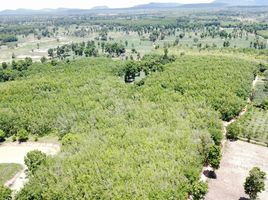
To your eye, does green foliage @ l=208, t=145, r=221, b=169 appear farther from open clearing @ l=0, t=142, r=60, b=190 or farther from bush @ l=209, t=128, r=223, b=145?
open clearing @ l=0, t=142, r=60, b=190

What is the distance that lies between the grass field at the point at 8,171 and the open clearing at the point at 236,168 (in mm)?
34846

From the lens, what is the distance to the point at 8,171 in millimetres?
66750

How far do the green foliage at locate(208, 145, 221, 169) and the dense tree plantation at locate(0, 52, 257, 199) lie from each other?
4.56 ft

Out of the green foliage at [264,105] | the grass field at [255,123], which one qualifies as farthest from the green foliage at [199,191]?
the green foliage at [264,105]

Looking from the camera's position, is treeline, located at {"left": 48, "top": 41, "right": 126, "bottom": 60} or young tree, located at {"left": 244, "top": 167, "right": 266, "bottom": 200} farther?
treeline, located at {"left": 48, "top": 41, "right": 126, "bottom": 60}

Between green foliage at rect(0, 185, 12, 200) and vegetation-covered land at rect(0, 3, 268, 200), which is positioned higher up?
vegetation-covered land at rect(0, 3, 268, 200)

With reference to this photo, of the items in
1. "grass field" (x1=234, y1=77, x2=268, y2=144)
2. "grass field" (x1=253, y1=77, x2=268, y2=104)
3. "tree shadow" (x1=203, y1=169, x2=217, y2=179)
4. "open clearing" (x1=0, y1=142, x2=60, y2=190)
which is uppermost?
"grass field" (x1=253, y1=77, x2=268, y2=104)

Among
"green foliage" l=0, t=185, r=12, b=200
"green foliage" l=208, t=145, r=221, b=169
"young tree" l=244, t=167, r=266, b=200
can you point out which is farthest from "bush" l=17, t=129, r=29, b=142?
"young tree" l=244, t=167, r=266, b=200

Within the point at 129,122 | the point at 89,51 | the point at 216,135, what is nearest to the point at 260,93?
the point at 216,135

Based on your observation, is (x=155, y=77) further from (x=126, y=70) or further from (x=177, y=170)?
(x=177, y=170)

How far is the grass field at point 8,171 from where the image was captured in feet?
213

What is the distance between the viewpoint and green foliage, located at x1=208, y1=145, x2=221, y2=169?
6197cm

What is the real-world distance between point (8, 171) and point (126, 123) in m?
24.5

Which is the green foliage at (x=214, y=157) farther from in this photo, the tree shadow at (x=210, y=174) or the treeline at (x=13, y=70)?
the treeline at (x=13, y=70)
